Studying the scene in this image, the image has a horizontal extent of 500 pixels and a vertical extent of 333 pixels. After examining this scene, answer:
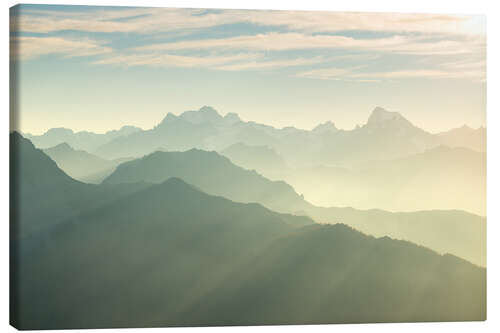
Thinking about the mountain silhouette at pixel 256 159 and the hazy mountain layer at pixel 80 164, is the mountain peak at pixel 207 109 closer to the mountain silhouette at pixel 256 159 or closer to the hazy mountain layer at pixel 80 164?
the mountain silhouette at pixel 256 159

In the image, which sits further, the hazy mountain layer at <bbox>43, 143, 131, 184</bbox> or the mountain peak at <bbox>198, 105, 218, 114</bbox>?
the mountain peak at <bbox>198, 105, 218, 114</bbox>

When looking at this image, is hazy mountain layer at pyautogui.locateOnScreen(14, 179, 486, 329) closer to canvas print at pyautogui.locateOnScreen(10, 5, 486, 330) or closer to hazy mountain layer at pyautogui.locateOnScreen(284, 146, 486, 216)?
canvas print at pyautogui.locateOnScreen(10, 5, 486, 330)

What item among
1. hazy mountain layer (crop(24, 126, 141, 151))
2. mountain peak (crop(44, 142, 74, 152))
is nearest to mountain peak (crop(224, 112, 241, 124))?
hazy mountain layer (crop(24, 126, 141, 151))

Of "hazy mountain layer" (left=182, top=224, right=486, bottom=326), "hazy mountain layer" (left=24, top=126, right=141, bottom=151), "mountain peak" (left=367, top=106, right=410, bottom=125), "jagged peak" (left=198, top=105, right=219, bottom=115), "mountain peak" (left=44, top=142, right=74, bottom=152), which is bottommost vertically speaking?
"hazy mountain layer" (left=182, top=224, right=486, bottom=326)

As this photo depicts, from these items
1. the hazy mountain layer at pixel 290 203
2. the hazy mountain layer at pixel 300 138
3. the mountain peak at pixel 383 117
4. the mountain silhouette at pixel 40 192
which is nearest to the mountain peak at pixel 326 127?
the hazy mountain layer at pixel 300 138

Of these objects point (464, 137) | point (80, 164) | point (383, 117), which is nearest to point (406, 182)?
point (383, 117)

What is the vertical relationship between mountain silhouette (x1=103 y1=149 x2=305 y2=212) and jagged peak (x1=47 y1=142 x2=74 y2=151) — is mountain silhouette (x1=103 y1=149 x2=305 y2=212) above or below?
below
